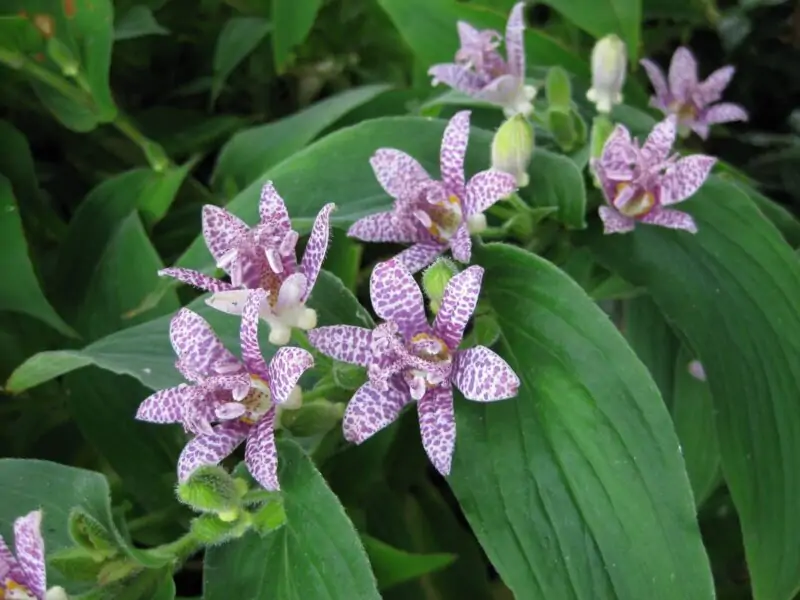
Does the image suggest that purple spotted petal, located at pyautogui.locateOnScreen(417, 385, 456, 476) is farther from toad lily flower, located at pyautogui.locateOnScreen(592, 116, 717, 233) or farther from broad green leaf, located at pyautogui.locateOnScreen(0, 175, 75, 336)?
broad green leaf, located at pyautogui.locateOnScreen(0, 175, 75, 336)

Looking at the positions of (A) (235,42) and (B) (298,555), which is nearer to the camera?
(B) (298,555)

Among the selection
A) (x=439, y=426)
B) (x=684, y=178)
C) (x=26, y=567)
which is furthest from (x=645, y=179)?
(x=26, y=567)

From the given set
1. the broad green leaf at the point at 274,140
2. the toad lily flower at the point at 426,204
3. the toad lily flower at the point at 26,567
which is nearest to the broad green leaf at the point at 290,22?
the broad green leaf at the point at 274,140

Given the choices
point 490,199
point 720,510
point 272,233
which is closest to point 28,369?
point 272,233

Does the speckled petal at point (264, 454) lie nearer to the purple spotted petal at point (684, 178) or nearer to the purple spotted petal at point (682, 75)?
the purple spotted petal at point (684, 178)

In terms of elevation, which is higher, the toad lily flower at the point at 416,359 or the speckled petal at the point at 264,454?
the toad lily flower at the point at 416,359

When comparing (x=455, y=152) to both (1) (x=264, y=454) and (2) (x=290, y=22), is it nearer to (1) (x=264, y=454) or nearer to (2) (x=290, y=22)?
(1) (x=264, y=454)
